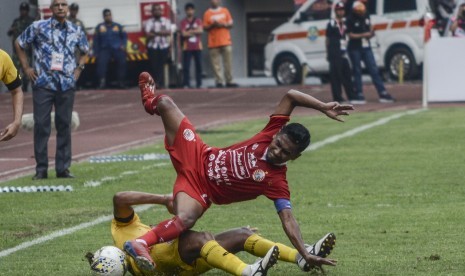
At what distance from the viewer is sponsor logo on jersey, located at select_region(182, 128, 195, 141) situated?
9.88m

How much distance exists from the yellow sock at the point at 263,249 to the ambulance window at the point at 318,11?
26139 mm

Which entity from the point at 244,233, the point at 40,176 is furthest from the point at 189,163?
the point at 40,176

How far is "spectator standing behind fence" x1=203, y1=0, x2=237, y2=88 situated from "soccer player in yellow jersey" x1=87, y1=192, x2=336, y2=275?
25.3m

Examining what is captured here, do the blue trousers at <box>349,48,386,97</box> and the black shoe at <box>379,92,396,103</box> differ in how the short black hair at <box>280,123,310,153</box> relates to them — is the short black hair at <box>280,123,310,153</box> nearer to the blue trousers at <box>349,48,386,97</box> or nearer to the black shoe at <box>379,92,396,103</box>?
the blue trousers at <box>349,48,386,97</box>

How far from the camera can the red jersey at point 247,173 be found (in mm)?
9344

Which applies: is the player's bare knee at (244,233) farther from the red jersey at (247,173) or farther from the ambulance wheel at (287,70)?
the ambulance wheel at (287,70)

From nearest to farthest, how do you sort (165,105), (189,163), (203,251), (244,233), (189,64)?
(203,251)
(244,233)
(189,163)
(165,105)
(189,64)

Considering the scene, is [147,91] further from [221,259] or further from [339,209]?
[339,209]

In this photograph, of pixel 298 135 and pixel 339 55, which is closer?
pixel 298 135

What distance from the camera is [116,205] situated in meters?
9.78

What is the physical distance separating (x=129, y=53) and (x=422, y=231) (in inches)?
1003

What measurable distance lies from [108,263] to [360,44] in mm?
20782

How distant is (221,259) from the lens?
8.88 meters

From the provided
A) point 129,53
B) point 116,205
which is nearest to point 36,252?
point 116,205
